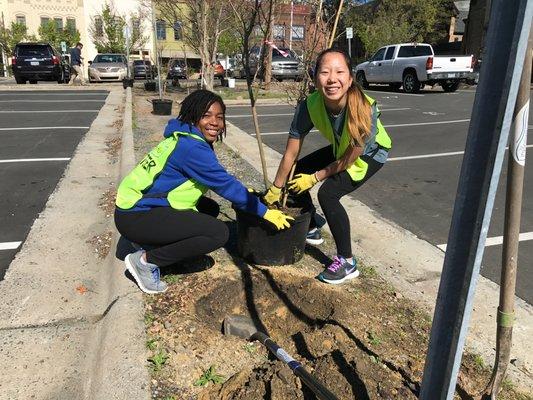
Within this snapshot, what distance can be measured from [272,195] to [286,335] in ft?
3.19

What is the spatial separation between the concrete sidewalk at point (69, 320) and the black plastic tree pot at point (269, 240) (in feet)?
2.68

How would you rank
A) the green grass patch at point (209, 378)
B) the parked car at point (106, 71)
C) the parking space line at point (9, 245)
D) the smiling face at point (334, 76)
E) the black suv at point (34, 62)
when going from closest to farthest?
the green grass patch at point (209, 378) < the smiling face at point (334, 76) < the parking space line at point (9, 245) < the black suv at point (34, 62) < the parked car at point (106, 71)

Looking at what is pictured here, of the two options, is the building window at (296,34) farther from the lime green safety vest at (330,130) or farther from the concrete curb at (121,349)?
the concrete curb at (121,349)

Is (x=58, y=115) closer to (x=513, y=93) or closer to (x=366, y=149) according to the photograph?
(x=366, y=149)

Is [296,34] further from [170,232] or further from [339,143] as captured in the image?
[170,232]

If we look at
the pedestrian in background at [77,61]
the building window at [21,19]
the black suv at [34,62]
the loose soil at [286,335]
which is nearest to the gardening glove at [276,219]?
the loose soil at [286,335]

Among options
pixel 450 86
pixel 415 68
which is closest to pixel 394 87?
pixel 450 86

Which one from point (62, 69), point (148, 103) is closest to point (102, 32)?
point (62, 69)

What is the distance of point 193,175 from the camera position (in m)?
2.86

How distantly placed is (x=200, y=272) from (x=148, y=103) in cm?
1179

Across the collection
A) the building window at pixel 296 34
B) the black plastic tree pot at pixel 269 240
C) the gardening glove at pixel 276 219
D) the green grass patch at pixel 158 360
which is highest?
the building window at pixel 296 34

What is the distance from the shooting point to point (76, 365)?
246 centimetres

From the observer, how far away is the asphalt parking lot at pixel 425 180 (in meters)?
4.02

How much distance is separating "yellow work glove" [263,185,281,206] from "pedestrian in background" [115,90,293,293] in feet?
0.97
